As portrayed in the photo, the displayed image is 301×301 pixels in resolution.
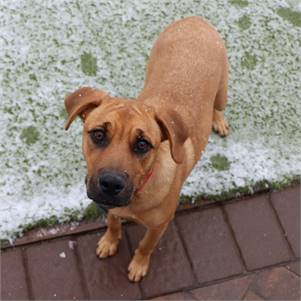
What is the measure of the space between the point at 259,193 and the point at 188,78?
1132 millimetres

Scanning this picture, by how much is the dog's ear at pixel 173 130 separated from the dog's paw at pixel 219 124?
4.58ft

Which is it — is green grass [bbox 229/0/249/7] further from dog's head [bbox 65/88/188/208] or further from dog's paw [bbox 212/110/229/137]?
dog's head [bbox 65/88/188/208]

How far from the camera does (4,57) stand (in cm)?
396

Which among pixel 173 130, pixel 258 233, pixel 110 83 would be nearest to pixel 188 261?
pixel 258 233

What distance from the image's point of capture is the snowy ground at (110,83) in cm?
347

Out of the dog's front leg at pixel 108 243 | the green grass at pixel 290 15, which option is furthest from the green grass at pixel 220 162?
the green grass at pixel 290 15

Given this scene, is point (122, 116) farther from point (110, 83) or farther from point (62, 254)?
point (110, 83)

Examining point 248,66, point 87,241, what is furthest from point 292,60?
point 87,241

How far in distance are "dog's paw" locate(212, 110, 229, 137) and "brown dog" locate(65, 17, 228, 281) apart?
0.06 m

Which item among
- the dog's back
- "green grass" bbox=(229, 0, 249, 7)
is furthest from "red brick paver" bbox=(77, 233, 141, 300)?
"green grass" bbox=(229, 0, 249, 7)

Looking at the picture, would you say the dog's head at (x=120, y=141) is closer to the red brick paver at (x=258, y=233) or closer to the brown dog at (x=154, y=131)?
the brown dog at (x=154, y=131)

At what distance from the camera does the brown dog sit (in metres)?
2.26

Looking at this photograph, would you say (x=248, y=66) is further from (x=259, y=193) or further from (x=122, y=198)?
(x=122, y=198)

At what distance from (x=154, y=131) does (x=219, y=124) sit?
1532mm
